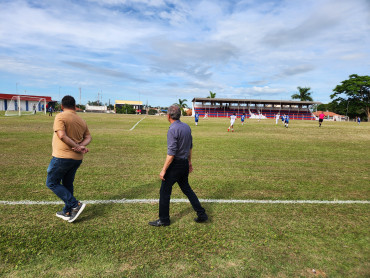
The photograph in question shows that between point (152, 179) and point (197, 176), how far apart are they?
1.28 metres

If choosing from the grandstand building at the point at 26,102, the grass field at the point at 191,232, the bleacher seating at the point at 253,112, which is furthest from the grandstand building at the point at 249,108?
the grass field at the point at 191,232

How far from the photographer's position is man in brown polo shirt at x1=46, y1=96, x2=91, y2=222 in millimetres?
3805

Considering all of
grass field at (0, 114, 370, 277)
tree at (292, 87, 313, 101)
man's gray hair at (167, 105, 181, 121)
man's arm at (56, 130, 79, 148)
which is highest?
tree at (292, 87, 313, 101)

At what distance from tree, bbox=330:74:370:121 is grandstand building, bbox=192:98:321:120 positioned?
12.3 meters

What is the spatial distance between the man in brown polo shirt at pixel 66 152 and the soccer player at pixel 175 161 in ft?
4.31

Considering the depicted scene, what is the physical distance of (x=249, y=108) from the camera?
76000 millimetres

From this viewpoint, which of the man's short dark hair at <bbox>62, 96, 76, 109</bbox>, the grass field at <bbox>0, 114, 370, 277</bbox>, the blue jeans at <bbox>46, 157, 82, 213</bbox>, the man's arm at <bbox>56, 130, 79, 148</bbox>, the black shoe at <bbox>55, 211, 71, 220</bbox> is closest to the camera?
the grass field at <bbox>0, 114, 370, 277</bbox>

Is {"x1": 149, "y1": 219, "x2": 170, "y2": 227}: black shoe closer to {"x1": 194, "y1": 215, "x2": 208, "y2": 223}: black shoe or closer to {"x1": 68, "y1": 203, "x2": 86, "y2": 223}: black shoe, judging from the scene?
{"x1": 194, "y1": 215, "x2": 208, "y2": 223}: black shoe

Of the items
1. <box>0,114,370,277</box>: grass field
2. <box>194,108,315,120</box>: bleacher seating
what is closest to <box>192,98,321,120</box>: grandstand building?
<box>194,108,315,120</box>: bleacher seating

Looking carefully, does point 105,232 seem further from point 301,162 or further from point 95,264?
point 301,162

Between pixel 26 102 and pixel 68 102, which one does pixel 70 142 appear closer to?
pixel 68 102

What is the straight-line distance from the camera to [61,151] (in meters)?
3.84

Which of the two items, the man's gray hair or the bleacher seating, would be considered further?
the bleacher seating

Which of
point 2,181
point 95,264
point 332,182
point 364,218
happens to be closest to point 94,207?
point 95,264
